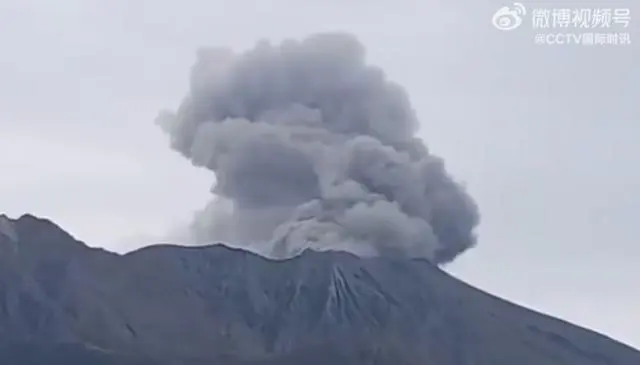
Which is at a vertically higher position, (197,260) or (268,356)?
(197,260)

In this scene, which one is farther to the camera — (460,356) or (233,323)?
(233,323)

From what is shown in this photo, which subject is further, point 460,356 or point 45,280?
point 45,280

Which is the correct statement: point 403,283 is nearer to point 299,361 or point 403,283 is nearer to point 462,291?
point 462,291

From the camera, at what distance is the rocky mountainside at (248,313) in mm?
66562

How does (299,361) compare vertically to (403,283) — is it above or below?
below

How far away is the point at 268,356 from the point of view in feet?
221

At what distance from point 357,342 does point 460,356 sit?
Answer: 4.57 m

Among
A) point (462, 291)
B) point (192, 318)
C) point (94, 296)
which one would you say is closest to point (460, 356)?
point (462, 291)

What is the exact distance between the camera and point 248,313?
72688 millimetres

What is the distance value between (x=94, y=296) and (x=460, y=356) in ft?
57.3

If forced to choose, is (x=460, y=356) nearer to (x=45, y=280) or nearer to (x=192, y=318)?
(x=192, y=318)

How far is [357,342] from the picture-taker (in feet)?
221

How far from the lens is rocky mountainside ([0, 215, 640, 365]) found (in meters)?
66.6

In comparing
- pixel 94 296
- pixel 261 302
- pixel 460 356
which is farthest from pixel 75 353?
pixel 460 356
